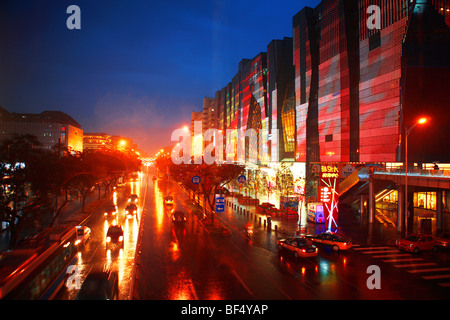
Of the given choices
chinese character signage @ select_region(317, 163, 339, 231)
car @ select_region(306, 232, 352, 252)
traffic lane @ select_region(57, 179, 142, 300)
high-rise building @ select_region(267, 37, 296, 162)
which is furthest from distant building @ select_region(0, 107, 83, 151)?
car @ select_region(306, 232, 352, 252)

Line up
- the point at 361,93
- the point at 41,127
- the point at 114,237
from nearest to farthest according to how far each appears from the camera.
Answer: the point at 114,237, the point at 361,93, the point at 41,127

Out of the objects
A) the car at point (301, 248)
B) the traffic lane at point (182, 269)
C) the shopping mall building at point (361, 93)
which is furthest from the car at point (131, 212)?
the shopping mall building at point (361, 93)

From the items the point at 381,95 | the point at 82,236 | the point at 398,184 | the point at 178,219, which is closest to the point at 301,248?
Answer: the point at 178,219

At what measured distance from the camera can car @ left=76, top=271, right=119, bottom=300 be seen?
10587mm

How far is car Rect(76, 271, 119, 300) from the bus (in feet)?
10.1

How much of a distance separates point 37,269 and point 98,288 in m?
8.87

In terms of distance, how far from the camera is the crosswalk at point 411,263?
54.2 feet

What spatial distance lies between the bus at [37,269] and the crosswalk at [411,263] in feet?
65.3

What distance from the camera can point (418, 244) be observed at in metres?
21.5

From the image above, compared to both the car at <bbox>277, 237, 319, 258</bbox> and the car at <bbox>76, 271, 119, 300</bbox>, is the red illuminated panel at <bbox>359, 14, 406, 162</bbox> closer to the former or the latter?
the car at <bbox>277, 237, 319, 258</bbox>

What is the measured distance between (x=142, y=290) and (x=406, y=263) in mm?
16986

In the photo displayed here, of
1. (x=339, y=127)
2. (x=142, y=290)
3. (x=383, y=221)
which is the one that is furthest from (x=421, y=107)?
(x=142, y=290)

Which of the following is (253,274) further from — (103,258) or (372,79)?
(372,79)

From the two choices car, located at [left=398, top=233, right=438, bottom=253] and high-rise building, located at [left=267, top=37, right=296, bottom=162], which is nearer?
car, located at [left=398, top=233, right=438, bottom=253]
